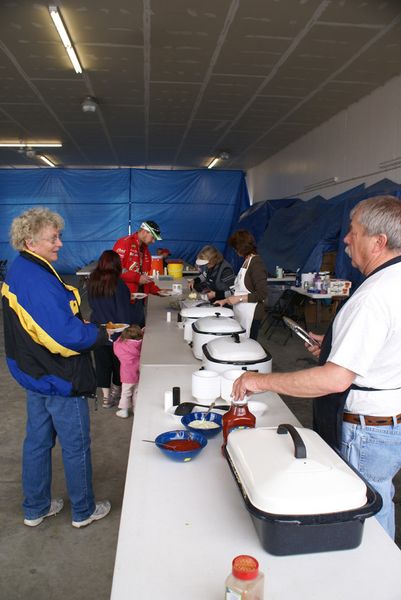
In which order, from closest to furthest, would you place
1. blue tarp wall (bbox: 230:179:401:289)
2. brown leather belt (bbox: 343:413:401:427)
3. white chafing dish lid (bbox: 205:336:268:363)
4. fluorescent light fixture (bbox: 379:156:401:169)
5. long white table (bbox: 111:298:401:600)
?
long white table (bbox: 111:298:401:600), brown leather belt (bbox: 343:413:401:427), white chafing dish lid (bbox: 205:336:268:363), fluorescent light fixture (bbox: 379:156:401:169), blue tarp wall (bbox: 230:179:401:289)

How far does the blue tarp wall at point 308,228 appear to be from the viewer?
587cm

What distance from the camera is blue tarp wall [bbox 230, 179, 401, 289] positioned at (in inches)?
231

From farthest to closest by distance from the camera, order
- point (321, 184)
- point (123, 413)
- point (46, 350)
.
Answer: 1. point (321, 184)
2. point (123, 413)
3. point (46, 350)

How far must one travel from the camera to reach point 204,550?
1006mm

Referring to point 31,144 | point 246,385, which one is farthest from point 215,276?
point 31,144

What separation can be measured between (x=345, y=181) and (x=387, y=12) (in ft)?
9.92

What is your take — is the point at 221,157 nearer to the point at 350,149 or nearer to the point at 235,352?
the point at 350,149

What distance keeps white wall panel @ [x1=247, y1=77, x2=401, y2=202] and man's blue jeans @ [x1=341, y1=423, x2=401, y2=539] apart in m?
4.51

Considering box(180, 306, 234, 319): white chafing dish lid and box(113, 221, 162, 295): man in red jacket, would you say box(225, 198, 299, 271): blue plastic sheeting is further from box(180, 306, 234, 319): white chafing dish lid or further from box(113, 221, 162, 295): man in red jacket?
box(180, 306, 234, 319): white chafing dish lid

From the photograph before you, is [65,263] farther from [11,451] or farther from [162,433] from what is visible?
[162,433]

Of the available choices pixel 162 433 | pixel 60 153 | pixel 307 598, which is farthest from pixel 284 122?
pixel 307 598

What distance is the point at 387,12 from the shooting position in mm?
3672

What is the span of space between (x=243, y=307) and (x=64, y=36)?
285 cm

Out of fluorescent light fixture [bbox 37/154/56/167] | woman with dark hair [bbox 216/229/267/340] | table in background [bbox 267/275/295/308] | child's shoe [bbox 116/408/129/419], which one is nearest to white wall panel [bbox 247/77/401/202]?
table in background [bbox 267/275/295/308]
